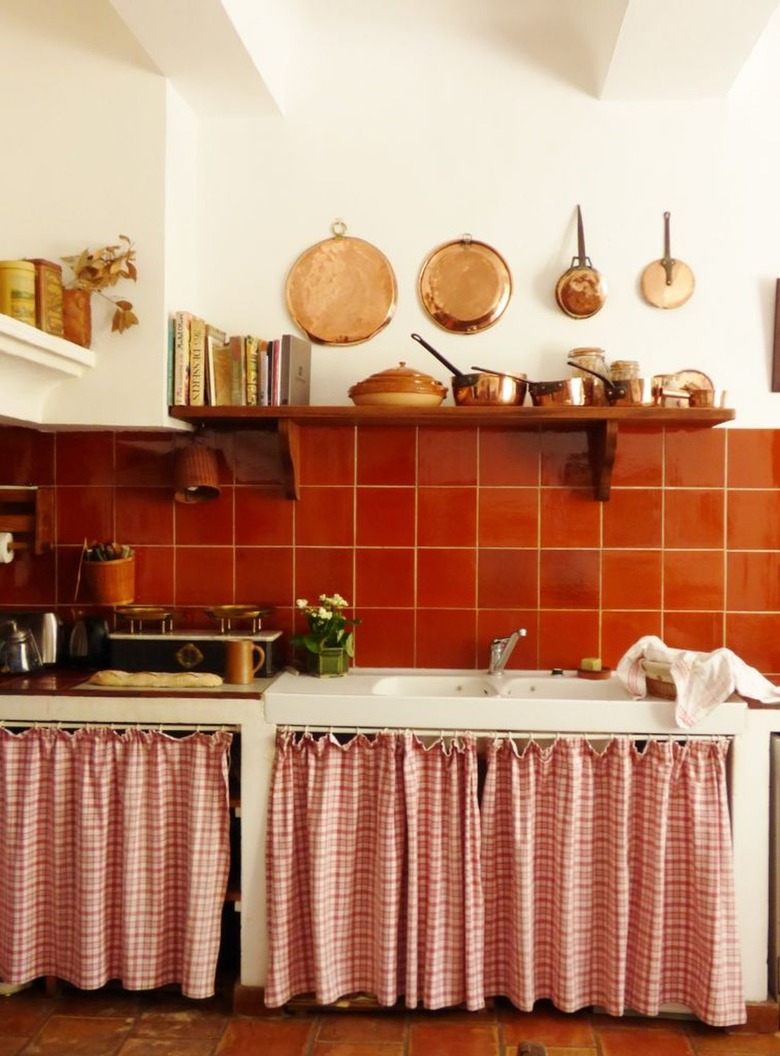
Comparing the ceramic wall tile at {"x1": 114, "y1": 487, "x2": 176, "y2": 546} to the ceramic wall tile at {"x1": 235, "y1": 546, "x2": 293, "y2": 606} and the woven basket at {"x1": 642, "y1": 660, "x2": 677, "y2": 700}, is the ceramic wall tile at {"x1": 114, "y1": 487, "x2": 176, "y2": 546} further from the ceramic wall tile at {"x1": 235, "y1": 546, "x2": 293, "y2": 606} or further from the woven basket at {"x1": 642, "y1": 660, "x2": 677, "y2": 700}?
the woven basket at {"x1": 642, "y1": 660, "x2": 677, "y2": 700}

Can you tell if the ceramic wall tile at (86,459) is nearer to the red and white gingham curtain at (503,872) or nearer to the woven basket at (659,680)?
the red and white gingham curtain at (503,872)

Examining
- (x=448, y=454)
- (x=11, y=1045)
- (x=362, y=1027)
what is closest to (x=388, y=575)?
(x=448, y=454)

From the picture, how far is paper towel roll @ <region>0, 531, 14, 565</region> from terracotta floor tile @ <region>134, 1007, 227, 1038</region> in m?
1.38

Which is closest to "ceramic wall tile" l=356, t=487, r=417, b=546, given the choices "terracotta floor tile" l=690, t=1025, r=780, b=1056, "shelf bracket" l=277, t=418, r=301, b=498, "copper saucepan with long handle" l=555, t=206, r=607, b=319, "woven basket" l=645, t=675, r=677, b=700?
"shelf bracket" l=277, t=418, r=301, b=498

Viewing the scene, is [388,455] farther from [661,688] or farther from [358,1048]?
[358,1048]

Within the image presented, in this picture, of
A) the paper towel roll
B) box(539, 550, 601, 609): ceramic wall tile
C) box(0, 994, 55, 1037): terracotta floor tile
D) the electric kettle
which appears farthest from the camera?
box(539, 550, 601, 609): ceramic wall tile

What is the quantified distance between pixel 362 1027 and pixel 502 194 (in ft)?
8.04

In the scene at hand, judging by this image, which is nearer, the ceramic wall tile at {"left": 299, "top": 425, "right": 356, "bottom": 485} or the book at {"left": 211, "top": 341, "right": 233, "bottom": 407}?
the book at {"left": 211, "top": 341, "right": 233, "bottom": 407}

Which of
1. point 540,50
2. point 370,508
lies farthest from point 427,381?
point 540,50

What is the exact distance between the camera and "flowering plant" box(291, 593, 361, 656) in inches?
114

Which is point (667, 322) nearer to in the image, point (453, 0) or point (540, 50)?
point (540, 50)

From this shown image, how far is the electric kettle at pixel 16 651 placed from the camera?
9.42 feet

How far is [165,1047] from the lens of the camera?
95.6 inches

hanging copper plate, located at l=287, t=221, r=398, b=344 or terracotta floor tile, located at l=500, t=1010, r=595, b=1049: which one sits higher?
hanging copper plate, located at l=287, t=221, r=398, b=344
